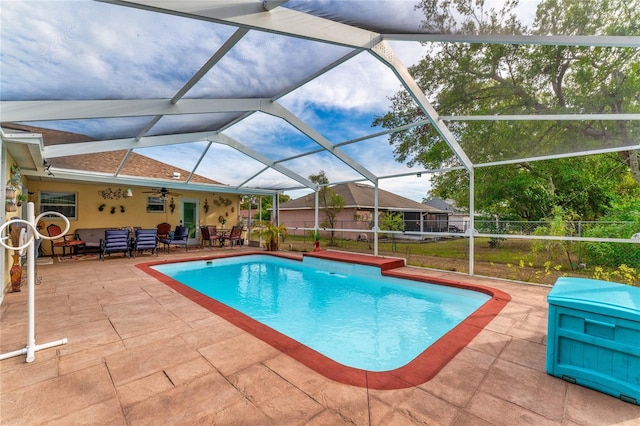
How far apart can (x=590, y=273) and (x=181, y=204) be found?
1480 centimetres

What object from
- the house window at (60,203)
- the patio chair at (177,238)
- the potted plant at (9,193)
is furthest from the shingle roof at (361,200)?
the potted plant at (9,193)

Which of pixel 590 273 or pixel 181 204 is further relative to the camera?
pixel 181 204

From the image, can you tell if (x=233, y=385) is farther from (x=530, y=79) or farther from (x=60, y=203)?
(x=60, y=203)

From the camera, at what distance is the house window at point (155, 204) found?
12.4 metres

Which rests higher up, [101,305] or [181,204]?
[181,204]

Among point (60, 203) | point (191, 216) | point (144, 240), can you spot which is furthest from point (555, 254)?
point (60, 203)

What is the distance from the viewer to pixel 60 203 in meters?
10.2

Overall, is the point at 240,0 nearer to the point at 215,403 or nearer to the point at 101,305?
the point at 215,403

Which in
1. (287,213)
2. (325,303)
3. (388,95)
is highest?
(388,95)

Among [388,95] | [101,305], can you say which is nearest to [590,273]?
[388,95]

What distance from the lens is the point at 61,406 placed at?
6.79 feet

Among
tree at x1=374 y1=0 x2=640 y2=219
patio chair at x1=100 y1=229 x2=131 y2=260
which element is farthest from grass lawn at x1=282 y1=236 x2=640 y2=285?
patio chair at x1=100 y1=229 x2=131 y2=260

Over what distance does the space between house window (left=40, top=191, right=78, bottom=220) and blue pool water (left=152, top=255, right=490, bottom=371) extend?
207 inches

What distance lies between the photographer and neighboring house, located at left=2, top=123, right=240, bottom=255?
9.65 m
